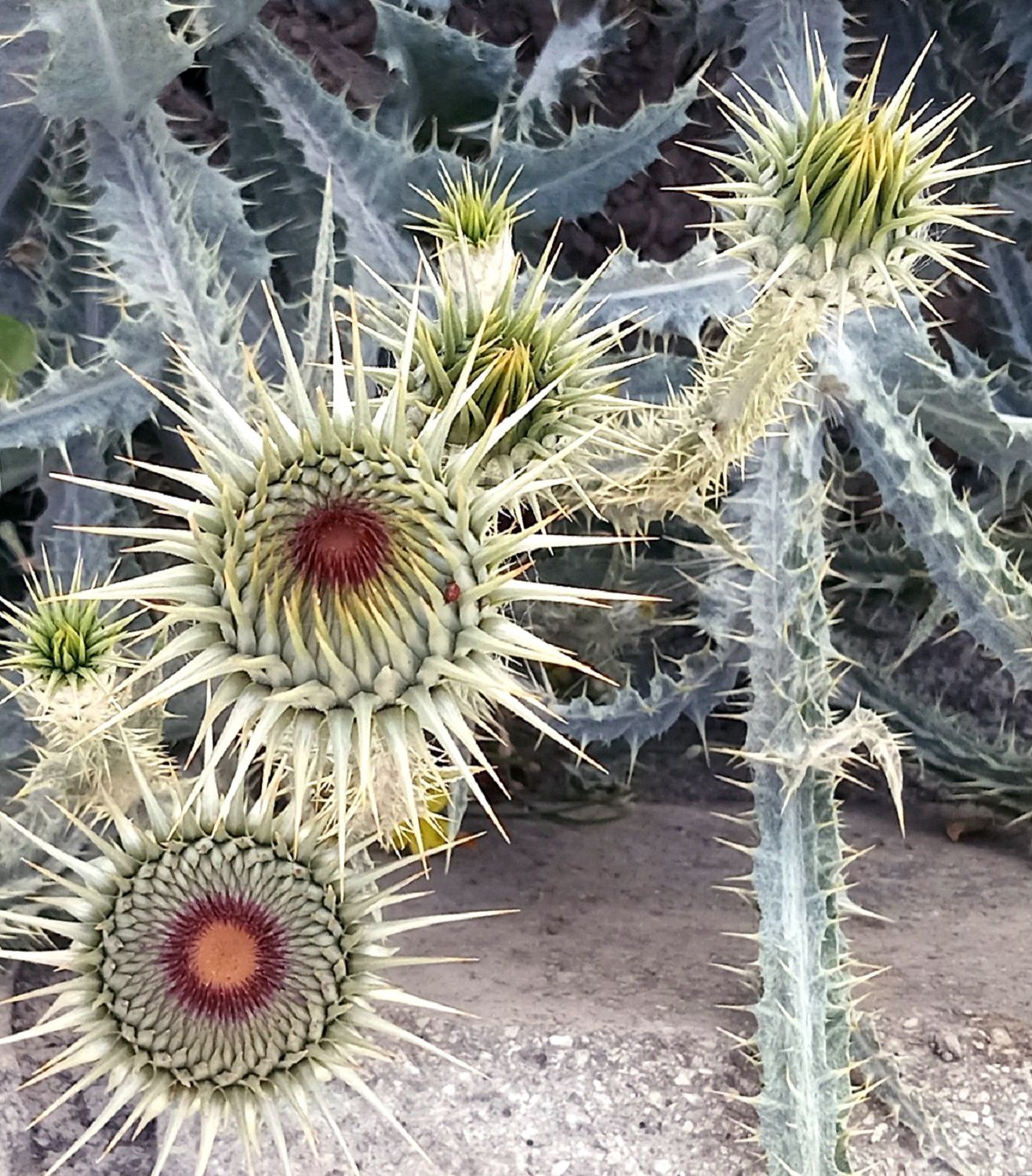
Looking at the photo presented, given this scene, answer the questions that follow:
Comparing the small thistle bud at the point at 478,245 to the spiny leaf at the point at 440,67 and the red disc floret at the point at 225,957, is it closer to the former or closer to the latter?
the red disc floret at the point at 225,957

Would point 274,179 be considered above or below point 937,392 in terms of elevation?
above

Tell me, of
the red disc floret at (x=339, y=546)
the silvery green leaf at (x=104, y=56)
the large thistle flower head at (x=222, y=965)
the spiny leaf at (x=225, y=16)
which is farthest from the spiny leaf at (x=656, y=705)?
the spiny leaf at (x=225, y=16)

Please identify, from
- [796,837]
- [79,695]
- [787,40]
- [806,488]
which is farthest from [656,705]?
[787,40]

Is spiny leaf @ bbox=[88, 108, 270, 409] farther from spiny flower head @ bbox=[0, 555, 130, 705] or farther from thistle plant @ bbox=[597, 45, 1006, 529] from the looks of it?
thistle plant @ bbox=[597, 45, 1006, 529]

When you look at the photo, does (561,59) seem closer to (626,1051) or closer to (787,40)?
(787,40)

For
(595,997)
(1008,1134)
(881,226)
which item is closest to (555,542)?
(881,226)

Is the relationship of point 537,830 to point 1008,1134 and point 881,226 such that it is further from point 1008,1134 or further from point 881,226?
point 881,226

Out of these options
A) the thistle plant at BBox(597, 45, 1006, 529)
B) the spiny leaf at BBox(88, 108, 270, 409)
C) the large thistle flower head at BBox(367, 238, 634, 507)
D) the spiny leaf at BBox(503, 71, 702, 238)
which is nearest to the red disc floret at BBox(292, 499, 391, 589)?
the large thistle flower head at BBox(367, 238, 634, 507)

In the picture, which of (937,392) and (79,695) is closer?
(79,695)
